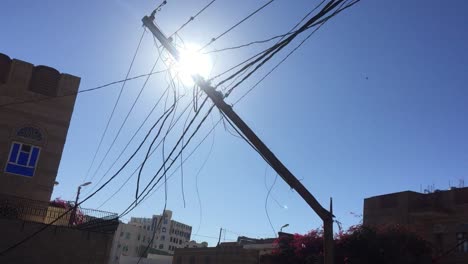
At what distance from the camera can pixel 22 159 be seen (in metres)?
28.6

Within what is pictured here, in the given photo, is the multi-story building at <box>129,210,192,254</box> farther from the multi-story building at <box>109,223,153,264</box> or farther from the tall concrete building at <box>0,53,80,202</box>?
the tall concrete building at <box>0,53,80,202</box>

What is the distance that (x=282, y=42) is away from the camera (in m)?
9.77

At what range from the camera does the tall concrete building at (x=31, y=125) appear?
28266mm

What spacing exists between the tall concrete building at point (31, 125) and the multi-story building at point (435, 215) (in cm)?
2187

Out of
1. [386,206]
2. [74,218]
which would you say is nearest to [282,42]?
[74,218]

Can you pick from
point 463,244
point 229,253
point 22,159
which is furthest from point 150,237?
point 463,244

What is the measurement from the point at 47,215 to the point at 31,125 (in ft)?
17.6

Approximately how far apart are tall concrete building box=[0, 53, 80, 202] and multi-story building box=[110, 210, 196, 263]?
80.7m

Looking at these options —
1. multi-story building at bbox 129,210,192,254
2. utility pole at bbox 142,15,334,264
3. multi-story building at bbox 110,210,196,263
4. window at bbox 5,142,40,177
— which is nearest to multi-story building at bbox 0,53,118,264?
window at bbox 5,142,40,177

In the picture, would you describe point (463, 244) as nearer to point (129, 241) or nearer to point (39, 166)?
point (39, 166)

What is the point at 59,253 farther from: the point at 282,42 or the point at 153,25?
the point at 282,42

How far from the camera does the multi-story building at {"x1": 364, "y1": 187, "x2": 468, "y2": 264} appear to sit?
1230 inches

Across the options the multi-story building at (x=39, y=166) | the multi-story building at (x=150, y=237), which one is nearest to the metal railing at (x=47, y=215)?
the multi-story building at (x=39, y=166)

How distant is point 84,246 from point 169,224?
113 metres
